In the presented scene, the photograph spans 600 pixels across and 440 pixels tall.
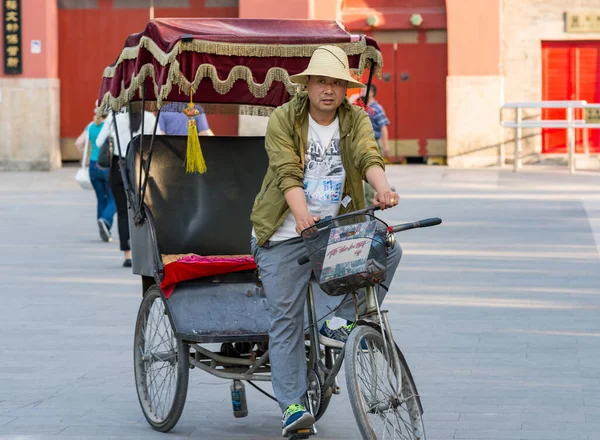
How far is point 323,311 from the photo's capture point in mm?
6562

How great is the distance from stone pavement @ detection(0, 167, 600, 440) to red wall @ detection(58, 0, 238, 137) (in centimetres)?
1104

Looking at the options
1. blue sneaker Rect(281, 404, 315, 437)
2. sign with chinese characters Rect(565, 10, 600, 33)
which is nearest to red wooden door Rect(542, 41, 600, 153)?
sign with chinese characters Rect(565, 10, 600, 33)

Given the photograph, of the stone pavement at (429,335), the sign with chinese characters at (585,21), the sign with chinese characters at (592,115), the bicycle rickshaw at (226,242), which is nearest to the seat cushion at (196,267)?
the bicycle rickshaw at (226,242)

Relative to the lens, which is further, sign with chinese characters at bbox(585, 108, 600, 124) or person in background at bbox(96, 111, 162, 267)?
sign with chinese characters at bbox(585, 108, 600, 124)

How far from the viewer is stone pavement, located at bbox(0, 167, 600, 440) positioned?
6.76 metres

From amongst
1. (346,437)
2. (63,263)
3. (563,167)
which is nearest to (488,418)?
(346,437)

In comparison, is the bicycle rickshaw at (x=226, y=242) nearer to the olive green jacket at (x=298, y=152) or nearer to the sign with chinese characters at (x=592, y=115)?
the olive green jacket at (x=298, y=152)

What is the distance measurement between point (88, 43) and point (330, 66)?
23162 mm

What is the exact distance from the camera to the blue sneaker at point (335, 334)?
5.96 metres

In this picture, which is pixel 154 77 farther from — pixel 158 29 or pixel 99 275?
pixel 99 275

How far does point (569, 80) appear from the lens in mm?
27047

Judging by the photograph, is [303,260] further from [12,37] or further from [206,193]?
[12,37]

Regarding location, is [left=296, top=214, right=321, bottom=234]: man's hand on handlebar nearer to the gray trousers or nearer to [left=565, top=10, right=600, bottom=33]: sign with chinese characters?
the gray trousers

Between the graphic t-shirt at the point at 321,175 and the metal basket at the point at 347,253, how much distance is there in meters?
0.36
